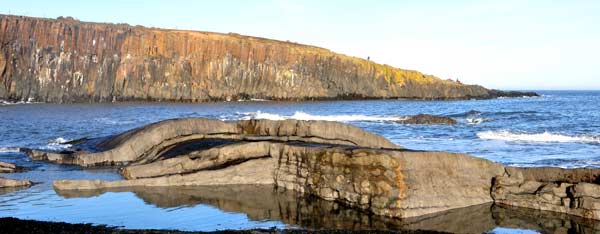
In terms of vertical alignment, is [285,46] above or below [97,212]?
above

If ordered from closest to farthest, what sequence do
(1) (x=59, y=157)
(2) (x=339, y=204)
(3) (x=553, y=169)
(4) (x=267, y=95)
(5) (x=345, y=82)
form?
(2) (x=339, y=204), (3) (x=553, y=169), (1) (x=59, y=157), (4) (x=267, y=95), (5) (x=345, y=82)

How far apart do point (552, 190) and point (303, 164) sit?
6671 millimetres

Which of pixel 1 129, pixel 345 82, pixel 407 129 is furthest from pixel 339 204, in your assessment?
pixel 345 82

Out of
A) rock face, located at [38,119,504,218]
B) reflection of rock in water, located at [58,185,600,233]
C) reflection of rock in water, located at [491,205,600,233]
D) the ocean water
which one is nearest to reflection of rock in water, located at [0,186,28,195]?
the ocean water

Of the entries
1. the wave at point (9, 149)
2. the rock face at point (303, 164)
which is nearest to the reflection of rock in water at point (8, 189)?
the rock face at point (303, 164)

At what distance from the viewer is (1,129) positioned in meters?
42.3

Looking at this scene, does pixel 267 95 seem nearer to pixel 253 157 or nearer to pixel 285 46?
pixel 285 46

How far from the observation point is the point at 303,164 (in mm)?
17969

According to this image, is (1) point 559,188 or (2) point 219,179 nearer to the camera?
(1) point 559,188

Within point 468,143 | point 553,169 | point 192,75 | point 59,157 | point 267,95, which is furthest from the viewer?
point 267,95

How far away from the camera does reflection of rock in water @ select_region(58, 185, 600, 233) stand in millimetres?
13938

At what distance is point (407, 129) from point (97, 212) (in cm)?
3311

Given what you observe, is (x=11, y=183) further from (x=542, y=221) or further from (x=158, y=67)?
(x=158, y=67)

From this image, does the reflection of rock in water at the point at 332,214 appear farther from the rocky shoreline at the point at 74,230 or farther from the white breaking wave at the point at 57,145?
the white breaking wave at the point at 57,145
